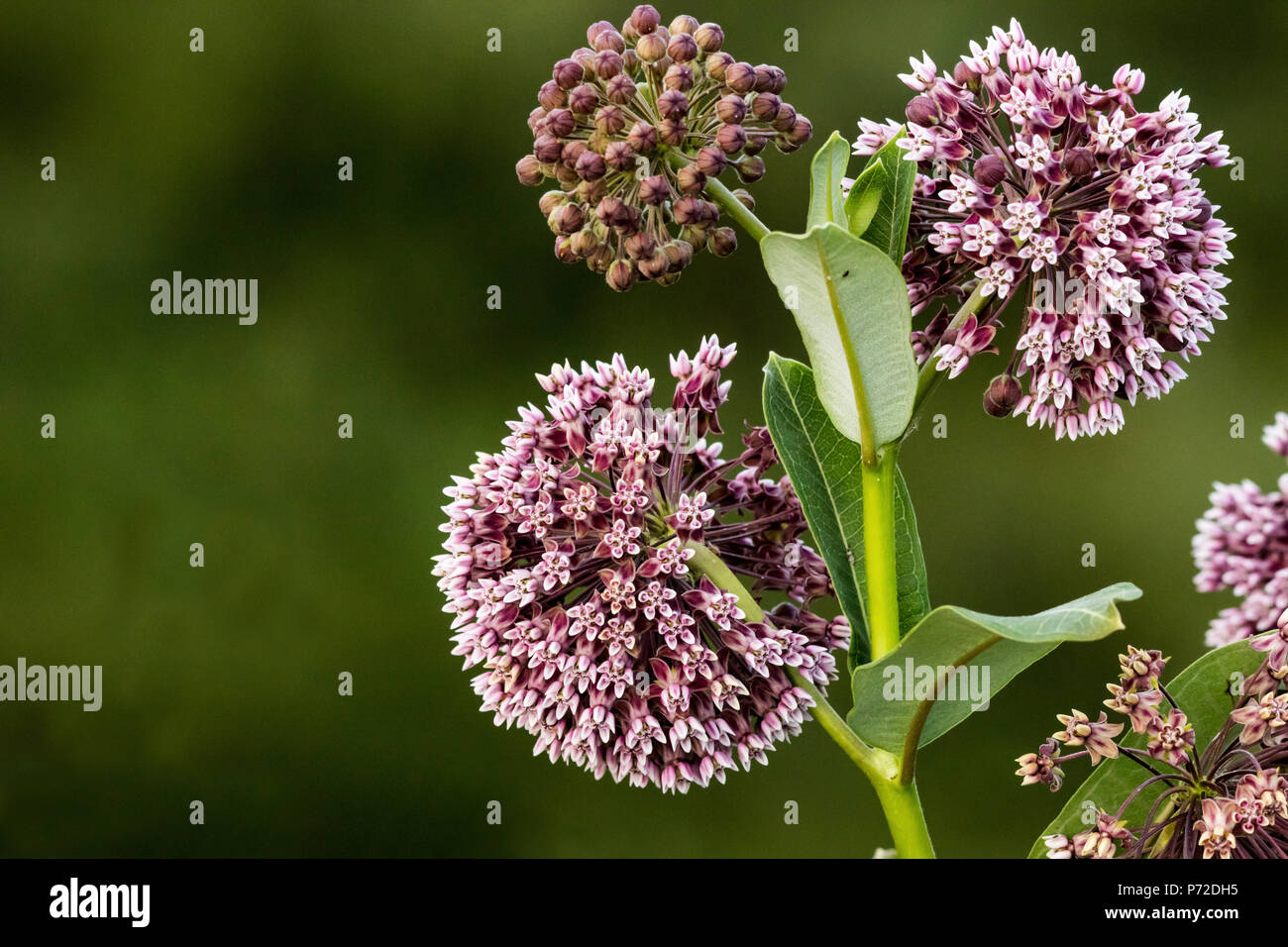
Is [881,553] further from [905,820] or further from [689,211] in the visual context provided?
[689,211]

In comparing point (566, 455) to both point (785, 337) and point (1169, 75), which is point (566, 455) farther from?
point (1169, 75)

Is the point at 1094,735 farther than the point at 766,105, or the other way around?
the point at 766,105

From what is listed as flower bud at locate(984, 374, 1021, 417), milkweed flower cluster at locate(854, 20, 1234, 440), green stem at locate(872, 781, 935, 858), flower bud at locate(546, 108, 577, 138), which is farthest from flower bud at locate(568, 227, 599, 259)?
green stem at locate(872, 781, 935, 858)

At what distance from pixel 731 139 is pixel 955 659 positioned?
0.55 metres

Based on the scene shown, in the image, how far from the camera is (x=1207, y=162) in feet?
5.16

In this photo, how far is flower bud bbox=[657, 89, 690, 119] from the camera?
1.48 metres

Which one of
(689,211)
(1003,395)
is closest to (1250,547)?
(1003,395)

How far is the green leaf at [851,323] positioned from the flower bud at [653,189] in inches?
6.0

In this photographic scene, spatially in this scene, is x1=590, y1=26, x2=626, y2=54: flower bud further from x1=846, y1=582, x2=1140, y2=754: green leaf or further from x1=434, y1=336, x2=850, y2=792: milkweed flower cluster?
x1=846, y1=582, x2=1140, y2=754: green leaf

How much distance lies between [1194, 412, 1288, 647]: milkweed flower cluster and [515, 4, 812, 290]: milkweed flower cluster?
0.54 m

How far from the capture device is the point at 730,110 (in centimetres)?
150

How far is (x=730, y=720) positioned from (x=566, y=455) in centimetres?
32

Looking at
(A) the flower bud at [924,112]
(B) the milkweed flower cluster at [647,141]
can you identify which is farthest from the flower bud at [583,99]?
(A) the flower bud at [924,112]

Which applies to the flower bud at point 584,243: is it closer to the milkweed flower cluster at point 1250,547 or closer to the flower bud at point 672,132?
the flower bud at point 672,132
